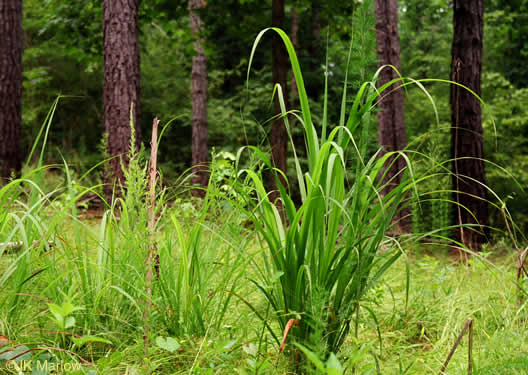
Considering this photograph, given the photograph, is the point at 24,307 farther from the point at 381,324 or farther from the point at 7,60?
the point at 7,60

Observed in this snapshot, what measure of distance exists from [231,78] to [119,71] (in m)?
11.4

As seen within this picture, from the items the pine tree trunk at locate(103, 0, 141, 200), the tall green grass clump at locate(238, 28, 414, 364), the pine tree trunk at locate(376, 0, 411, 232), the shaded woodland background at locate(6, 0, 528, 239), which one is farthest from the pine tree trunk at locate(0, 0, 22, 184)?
the tall green grass clump at locate(238, 28, 414, 364)

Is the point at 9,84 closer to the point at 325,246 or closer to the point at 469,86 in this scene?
the point at 469,86

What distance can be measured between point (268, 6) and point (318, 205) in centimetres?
667

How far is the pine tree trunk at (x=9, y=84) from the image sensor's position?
23.1ft

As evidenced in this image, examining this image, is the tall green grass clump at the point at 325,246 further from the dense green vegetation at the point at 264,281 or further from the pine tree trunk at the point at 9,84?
the pine tree trunk at the point at 9,84

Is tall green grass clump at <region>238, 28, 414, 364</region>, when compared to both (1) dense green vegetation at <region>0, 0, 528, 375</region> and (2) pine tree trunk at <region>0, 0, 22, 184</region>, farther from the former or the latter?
(2) pine tree trunk at <region>0, 0, 22, 184</region>

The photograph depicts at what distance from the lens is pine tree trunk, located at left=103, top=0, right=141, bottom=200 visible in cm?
459

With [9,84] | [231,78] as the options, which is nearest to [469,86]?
[9,84]

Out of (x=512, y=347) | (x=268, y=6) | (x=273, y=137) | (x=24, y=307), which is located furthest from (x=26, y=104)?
(x=512, y=347)

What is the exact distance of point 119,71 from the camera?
15.2ft

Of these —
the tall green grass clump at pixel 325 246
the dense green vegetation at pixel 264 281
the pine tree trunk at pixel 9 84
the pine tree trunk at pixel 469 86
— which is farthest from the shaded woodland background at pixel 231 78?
the tall green grass clump at pixel 325 246

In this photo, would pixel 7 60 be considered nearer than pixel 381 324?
No

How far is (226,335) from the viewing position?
182 cm
